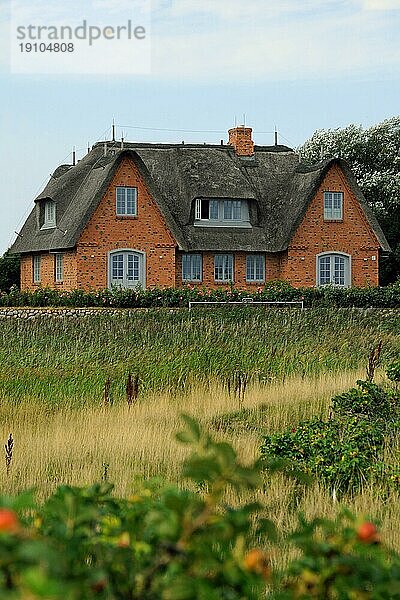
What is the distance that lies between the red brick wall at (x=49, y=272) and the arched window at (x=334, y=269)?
10097 millimetres

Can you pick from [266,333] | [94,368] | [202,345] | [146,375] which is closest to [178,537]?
[146,375]

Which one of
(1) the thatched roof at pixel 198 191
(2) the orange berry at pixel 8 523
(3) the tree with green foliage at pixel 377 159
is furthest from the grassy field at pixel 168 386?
(3) the tree with green foliage at pixel 377 159

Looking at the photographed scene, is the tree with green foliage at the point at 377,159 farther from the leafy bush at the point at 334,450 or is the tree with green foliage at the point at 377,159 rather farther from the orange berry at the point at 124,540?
the orange berry at the point at 124,540

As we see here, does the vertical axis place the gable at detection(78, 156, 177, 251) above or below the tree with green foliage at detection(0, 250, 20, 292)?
above

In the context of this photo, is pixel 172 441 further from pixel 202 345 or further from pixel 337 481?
pixel 202 345

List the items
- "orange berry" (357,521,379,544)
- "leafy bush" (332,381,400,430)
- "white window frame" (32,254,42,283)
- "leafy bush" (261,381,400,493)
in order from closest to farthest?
"orange berry" (357,521,379,544) → "leafy bush" (261,381,400,493) → "leafy bush" (332,381,400,430) → "white window frame" (32,254,42,283)

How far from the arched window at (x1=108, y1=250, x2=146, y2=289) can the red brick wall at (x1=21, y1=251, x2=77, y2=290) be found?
149 cm

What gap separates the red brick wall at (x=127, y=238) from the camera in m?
36.7

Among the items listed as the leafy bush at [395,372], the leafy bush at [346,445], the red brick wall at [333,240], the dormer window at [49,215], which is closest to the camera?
the leafy bush at [346,445]

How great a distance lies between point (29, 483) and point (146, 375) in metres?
10.0

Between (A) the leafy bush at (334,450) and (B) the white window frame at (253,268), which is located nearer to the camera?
(A) the leafy bush at (334,450)

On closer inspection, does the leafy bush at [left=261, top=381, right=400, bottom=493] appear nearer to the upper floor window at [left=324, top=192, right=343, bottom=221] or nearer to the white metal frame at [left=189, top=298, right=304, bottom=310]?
the white metal frame at [left=189, top=298, right=304, bottom=310]

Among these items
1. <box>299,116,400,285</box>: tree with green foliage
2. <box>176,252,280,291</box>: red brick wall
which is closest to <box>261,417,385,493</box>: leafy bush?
<box>176,252,280,291</box>: red brick wall

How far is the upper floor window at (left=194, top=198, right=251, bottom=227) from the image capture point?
3947 cm
